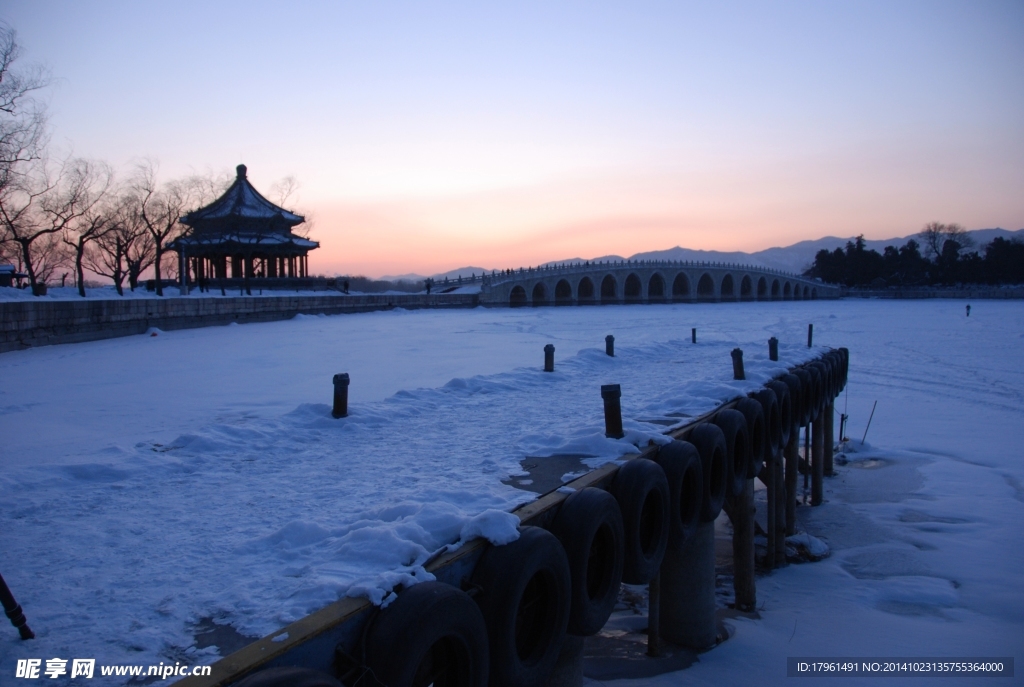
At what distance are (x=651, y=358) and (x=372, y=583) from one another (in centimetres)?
1494

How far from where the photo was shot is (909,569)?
418 inches

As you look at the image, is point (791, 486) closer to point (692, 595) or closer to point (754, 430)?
point (754, 430)

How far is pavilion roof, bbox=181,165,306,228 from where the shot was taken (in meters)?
44.2

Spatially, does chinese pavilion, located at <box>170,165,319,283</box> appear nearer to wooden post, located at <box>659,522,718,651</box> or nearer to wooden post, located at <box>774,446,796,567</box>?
wooden post, located at <box>774,446,796,567</box>

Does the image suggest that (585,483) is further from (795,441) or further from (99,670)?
(795,441)

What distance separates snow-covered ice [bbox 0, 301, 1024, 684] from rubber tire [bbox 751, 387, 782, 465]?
492mm

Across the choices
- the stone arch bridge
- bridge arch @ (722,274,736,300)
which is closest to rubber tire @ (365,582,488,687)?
the stone arch bridge

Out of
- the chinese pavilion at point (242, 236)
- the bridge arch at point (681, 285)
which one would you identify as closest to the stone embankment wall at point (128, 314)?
the chinese pavilion at point (242, 236)

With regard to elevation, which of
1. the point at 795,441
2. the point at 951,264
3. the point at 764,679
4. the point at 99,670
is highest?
the point at 951,264

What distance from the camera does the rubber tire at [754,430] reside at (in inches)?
392

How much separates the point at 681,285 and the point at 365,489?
10466 cm

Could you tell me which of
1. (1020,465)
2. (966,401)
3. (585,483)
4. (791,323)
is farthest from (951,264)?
(585,483)

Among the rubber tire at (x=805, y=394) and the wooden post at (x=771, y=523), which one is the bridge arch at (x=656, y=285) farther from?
the wooden post at (x=771, y=523)

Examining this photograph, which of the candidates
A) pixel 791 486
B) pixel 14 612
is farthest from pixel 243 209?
pixel 14 612
